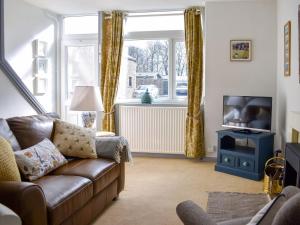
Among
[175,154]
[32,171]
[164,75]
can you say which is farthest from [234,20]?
[32,171]

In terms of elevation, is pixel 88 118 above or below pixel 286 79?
below

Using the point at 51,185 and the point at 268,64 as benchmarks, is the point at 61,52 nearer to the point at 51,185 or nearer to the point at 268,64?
the point at 268,64

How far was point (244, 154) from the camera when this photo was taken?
4473 millimetres

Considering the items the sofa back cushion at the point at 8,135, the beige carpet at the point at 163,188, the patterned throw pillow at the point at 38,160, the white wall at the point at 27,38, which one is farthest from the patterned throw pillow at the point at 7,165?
Result: the white wall at the point at 27,38

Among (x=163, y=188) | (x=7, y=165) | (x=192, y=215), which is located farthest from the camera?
(x=163, y=188)

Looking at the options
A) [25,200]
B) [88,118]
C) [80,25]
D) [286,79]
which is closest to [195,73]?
[286,79]

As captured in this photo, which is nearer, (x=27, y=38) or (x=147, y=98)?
(x=27, y=38)

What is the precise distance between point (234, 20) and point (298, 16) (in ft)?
5.76

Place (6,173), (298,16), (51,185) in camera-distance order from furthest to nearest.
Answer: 1. (298,16)
2. (51,185)
3. (6,173)

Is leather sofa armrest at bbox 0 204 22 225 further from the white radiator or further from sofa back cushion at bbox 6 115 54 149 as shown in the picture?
the white radiator

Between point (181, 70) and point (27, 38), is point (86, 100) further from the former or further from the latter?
point (181, 70)

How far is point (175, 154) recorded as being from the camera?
5.46 metres

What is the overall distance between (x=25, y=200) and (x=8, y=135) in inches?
42.8

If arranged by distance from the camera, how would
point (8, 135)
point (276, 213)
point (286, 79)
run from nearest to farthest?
point (276, 213)
point (8, 135)
point (286, 79)
